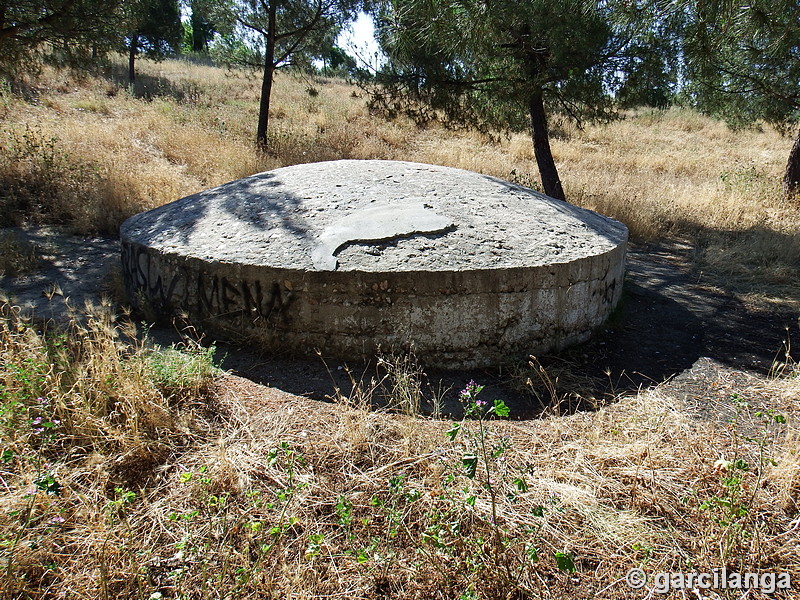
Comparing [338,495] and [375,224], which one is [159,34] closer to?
[375,224]

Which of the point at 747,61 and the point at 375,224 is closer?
the point at 375,224

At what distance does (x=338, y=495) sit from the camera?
233 centimetres

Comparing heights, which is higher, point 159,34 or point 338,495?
point 159,34

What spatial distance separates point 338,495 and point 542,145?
22.0 ft

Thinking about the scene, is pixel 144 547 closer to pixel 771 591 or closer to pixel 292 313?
pixel 292 313

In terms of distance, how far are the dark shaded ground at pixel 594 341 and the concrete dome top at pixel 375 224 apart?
0.64m

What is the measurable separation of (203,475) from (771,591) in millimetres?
2202

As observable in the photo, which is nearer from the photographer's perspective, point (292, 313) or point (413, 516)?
point (413, 516)

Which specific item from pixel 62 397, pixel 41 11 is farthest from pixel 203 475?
pixel 41 11

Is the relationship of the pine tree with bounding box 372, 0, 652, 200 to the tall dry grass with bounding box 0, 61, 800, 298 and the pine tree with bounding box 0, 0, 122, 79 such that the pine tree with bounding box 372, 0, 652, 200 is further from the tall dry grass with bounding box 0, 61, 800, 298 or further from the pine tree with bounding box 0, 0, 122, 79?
the pine tree with bounding box 0, 0, 122, 79

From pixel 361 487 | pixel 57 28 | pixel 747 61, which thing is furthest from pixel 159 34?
pixel 361 487

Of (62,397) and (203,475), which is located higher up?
(62,397)

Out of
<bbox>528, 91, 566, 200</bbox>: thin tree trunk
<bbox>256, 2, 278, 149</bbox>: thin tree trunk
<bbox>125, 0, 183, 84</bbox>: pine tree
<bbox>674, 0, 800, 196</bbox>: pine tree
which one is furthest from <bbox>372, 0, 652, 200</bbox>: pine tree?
<bbox>125, 0, 183, 84</bbox>: pine tree

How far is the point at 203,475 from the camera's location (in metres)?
2.38
